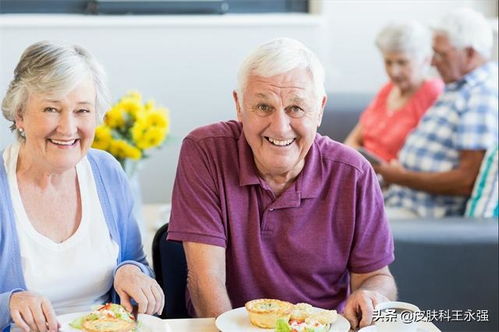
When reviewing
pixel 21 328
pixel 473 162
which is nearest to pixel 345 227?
pixel 21 328

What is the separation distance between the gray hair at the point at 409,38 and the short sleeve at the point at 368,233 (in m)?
1.82

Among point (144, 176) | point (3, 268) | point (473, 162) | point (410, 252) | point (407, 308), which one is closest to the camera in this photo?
point (407, 308)

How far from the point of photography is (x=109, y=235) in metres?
2.09

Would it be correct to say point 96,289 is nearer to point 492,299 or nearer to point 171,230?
point 171,230

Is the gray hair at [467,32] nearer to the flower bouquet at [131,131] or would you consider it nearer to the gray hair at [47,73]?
the flower bouquet at [131,131]

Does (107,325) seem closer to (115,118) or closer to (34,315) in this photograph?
(34,315)

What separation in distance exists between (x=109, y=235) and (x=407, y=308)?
70cm

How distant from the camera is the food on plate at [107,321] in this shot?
1.73m

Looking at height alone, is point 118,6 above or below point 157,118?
above

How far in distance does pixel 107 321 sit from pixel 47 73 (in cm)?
54

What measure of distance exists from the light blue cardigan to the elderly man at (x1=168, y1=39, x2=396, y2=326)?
10cm

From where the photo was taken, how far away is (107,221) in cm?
209

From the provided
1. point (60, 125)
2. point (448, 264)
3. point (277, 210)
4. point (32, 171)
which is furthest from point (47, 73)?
point (448, 264)

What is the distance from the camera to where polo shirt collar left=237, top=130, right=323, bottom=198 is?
6.93 ft
